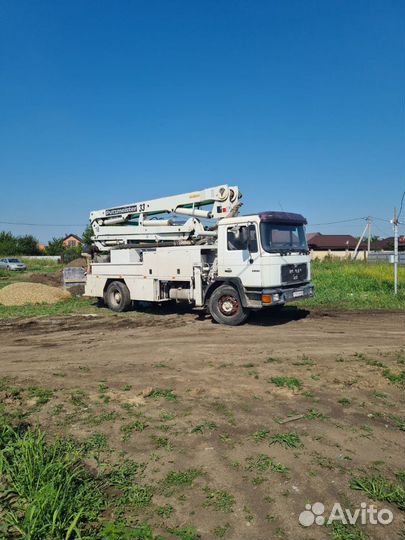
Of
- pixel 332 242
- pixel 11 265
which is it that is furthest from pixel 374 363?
pixel 332 242

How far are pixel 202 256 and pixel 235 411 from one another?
7.14 m

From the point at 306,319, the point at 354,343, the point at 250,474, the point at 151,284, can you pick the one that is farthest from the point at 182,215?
the point at 250,474

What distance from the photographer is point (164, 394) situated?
5559 mm

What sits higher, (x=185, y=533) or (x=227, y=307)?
(x=227, y=307)

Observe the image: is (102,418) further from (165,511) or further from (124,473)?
(165,511)

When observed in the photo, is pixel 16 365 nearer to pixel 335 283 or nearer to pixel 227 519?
pixel 227 519

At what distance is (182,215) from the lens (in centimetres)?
1322

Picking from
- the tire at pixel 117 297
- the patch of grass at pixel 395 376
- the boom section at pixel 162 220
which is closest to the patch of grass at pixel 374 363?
the patch of grass at pixel 395 376

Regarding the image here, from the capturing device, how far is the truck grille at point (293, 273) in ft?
34.5

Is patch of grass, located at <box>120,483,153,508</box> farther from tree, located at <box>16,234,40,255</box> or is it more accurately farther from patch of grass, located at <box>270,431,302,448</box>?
tree, located at <box>16,234,40,255</box>

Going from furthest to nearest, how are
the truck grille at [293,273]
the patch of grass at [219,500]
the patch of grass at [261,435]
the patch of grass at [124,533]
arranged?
1. the truck grille at [293,273]
2. the patch of grass at [261,435]
3. the patch of grass at [219,500]
4. the patch of grass at [124,533]

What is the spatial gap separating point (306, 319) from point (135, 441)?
835 centimetres

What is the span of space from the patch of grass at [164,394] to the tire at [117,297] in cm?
825

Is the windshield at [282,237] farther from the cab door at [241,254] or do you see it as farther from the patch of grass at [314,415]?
the patch of grass at [314,415]
